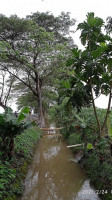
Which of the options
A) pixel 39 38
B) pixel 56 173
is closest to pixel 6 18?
pixel 39 38

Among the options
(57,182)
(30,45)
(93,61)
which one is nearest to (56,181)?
(57,182)

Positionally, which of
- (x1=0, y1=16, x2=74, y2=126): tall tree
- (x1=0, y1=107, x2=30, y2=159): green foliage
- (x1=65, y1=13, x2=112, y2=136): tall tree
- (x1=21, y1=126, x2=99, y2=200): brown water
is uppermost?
(x1=0, y1=16, x2=74, y2=126): tall tree

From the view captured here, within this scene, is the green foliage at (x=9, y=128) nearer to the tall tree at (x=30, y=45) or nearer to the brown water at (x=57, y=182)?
the brown water at (x=57, y=182)

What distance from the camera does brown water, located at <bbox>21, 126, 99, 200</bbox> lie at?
12.1 feet

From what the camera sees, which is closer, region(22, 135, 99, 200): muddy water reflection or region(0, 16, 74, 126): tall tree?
region(22, 135, 99, 200): muddy water reflection

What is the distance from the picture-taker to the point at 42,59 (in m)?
11.6

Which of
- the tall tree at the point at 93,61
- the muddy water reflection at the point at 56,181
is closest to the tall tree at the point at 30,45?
the tall tree at the point at 93,61

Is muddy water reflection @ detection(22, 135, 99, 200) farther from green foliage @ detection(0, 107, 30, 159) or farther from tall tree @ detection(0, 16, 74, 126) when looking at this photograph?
tall tree @ detection(0, 16, 74, 126)

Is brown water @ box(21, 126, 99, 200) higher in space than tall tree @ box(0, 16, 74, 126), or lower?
lower

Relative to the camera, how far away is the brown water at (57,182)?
3701 mm

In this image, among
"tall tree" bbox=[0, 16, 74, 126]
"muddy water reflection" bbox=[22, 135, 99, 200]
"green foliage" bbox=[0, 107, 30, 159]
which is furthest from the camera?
"tall tree" bbox=[0, 16, 74, 126]

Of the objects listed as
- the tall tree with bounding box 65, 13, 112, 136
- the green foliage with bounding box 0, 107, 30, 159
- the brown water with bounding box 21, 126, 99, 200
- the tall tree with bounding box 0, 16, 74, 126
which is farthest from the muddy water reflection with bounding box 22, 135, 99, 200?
the tall tree with bounding box 0, 16, 74, 126

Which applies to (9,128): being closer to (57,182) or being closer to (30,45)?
(57,182)

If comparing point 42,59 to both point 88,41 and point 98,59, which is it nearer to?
point 88,41
